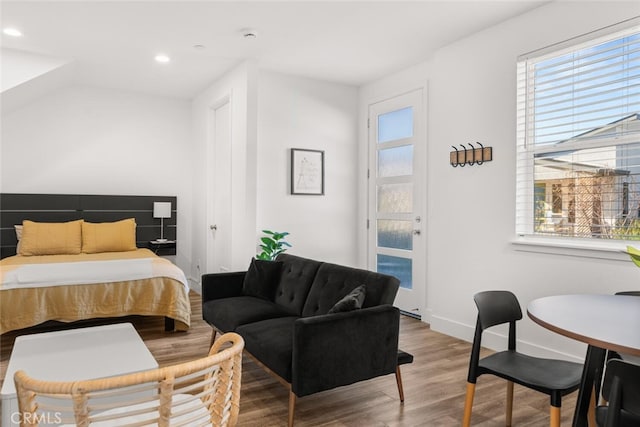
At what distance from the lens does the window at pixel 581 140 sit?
115 inches

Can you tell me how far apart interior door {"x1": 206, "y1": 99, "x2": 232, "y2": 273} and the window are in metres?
3.18

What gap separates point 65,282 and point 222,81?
2.84 metres

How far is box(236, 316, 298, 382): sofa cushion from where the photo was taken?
2.43 metres

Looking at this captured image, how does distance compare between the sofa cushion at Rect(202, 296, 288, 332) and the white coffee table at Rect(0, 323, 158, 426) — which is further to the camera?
the sofa cushion at Rect(202, 296, 288, 332)

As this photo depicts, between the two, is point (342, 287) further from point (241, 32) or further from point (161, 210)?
point (161, 210)

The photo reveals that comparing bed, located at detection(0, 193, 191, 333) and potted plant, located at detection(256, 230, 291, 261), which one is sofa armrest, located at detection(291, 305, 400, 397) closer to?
bed, located at detection(0, 193, 191, 333)

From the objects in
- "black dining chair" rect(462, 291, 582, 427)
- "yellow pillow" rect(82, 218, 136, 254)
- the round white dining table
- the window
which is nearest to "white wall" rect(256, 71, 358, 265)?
"yellow pillow" rect(82, 218, 136, 254)

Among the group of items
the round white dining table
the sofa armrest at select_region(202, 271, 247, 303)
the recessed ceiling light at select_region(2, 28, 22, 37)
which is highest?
the recessed ceiling light at select_region(2, 28, 22, 37)

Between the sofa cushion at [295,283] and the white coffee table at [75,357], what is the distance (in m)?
1.10

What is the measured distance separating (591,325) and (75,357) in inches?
97.3

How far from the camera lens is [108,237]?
17.2 ft

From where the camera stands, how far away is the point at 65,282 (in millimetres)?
3797

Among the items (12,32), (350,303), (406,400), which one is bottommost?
(406,400)

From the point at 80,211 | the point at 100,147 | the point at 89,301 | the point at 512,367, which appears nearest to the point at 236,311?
the point at 89,301
